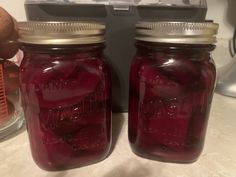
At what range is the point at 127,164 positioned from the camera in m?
0.35

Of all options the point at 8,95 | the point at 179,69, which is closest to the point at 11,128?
the point at 8,95

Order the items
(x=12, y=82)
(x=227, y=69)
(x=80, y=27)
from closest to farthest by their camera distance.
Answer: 1. (x=80, y=27)
2. (x=12, y=82)
3. (x=227, y=69)

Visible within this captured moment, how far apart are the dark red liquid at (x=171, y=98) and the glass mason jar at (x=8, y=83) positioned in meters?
0.19

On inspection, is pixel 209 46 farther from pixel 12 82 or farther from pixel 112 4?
pixel 12 82

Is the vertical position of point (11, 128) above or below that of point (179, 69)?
below

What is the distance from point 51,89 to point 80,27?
0.08 m

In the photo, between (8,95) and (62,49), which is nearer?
(62,49)

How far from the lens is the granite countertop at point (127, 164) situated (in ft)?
1.09

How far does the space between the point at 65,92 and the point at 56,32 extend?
7 centimetres

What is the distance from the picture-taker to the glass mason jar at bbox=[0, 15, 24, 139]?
0.39 m

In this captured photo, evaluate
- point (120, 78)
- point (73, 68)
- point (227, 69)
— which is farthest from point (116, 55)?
point (227, 69)

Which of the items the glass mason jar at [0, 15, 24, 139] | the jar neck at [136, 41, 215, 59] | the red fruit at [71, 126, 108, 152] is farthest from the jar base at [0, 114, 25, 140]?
the jar neck at [136, 41, 215, 59]

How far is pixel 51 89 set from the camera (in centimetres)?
30

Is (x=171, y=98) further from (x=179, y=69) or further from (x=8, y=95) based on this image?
(x=8, y=95)
